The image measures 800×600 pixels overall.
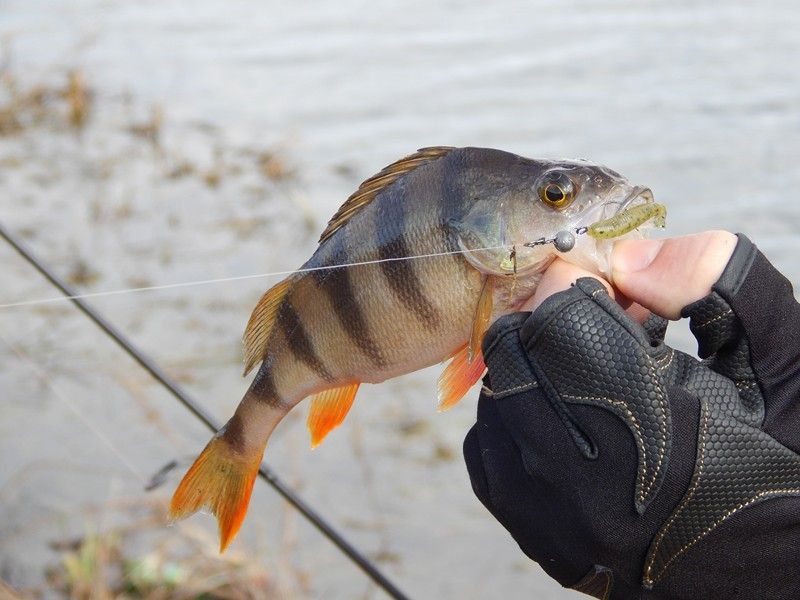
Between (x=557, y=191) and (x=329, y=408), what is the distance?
75 cm

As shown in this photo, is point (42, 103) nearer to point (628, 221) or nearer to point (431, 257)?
point (431, 257)

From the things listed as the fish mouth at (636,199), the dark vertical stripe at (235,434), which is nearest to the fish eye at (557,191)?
the fish mouth at (636,199)

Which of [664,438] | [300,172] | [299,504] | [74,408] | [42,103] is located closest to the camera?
[664,438]

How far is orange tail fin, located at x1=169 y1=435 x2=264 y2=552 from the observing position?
7.69 feet

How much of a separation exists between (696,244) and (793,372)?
0.98ft

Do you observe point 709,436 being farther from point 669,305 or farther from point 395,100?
point 395,100

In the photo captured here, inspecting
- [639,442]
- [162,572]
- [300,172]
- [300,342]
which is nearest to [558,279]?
[639,442]

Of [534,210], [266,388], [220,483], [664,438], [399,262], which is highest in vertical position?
[534,210]

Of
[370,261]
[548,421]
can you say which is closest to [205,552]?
[370,261]

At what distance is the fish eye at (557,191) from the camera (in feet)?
6.87

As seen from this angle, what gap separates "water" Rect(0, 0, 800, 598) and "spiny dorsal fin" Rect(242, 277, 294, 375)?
1.99 m

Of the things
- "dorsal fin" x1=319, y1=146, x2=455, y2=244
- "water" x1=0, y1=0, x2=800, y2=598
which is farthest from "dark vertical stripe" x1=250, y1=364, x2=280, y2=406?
"water" x1=0, y1=0, x2=800, y2=598

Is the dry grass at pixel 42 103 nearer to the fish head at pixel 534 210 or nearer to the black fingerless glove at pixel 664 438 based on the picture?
the fish head at pixel 534 210

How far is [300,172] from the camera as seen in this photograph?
25.7ft
